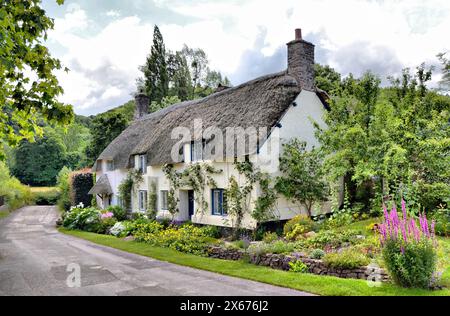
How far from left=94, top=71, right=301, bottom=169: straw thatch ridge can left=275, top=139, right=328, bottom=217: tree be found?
1678 millimetres

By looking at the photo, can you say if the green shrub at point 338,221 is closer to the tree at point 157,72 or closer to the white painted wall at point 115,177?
the white painted wall at point 115,177

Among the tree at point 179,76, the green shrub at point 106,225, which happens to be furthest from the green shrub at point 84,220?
the tree at point 179,76

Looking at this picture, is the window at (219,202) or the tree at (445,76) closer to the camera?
the window at (219,202)

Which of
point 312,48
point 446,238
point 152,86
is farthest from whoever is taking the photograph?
point 152,86

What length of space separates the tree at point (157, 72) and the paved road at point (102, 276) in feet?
124

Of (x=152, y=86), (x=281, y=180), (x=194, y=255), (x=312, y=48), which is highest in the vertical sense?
(x=152, y=86)

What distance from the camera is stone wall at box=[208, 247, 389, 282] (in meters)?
9.92

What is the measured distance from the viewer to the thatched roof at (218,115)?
18531 mm

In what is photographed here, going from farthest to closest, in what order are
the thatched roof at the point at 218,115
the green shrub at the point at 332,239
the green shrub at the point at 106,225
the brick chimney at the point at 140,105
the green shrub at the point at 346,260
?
the brick chimney at the point at 140,105
the green shrub at the point at 106,225
the thatched roof at the point at 218,115
the green shrub at the point at 332,239
the green shrub at the point at 346,260

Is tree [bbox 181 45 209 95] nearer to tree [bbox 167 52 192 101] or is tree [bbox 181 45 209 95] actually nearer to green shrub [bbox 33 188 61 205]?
tree [bbox 167 52 192 101]
